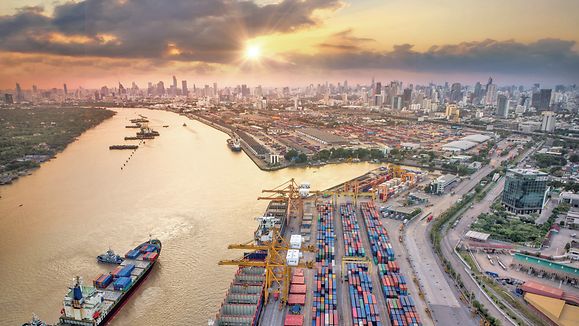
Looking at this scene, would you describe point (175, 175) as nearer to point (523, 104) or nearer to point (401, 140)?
point (401, 140)

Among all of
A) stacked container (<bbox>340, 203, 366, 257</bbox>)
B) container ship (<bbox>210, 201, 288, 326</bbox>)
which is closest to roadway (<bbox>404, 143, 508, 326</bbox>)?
stacked container (<bbox>340, 203, 366, 257</bbox>)

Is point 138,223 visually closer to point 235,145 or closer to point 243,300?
point 243,300

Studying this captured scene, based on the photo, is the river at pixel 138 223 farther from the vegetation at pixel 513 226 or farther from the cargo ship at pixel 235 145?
the vegetation at pixel 513 226

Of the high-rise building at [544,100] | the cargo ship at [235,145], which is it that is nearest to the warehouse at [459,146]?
the cargo ship at [235,145]

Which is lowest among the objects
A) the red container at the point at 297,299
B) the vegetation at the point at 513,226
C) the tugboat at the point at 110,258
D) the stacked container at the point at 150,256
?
the vegetation at the point at 513,226

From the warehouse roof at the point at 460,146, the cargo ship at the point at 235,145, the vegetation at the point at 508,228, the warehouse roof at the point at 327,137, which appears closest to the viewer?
the vegetation at the point at 508,228
